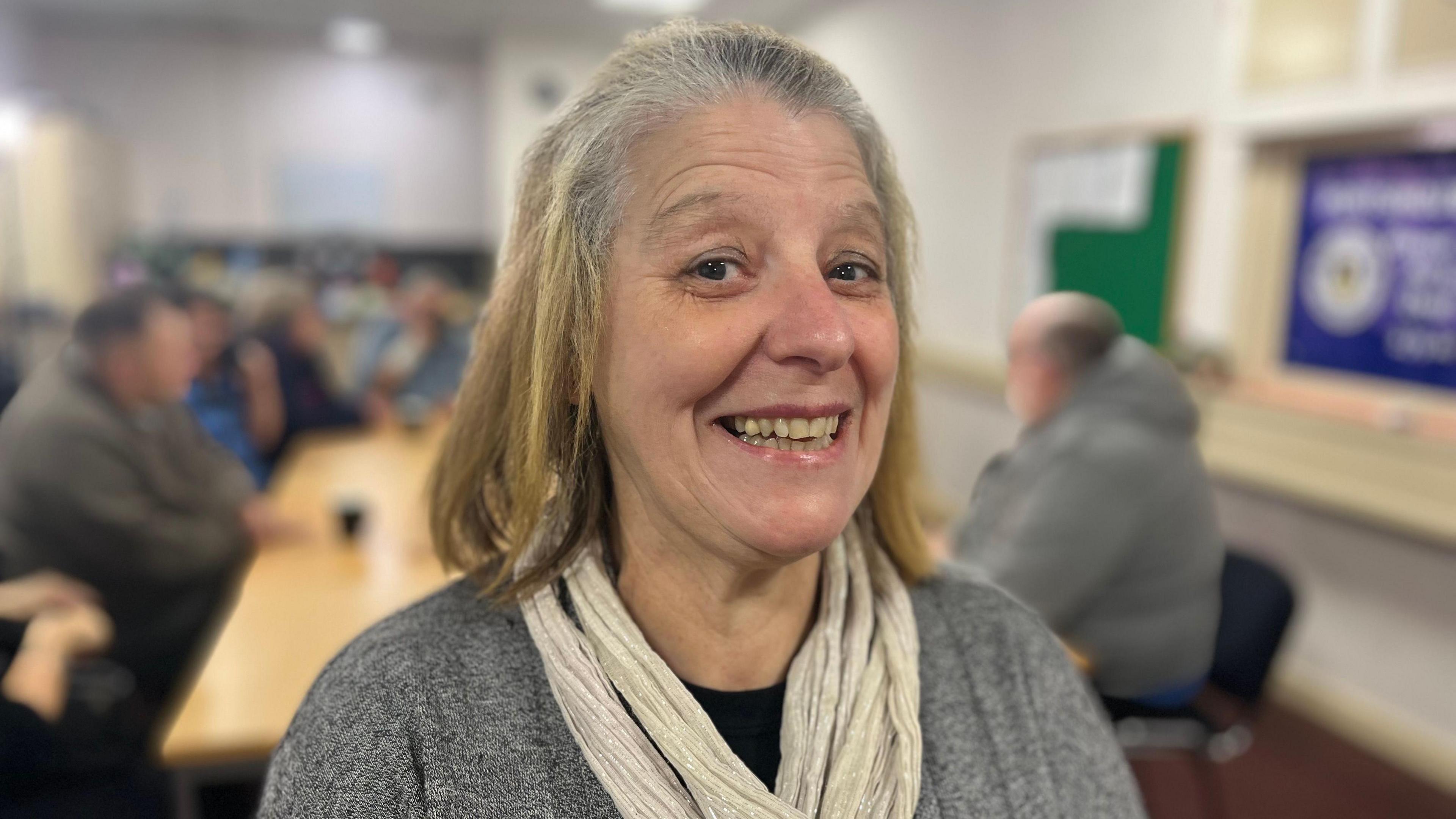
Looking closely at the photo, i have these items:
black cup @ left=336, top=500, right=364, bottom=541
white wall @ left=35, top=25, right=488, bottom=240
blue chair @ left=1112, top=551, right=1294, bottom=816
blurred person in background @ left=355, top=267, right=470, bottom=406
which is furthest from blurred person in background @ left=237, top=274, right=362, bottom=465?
white wall @ left=35, top=25, right=488, bottom=240

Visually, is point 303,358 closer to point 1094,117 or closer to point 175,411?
point 175,411

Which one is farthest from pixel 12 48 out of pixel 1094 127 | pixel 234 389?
pixel 1094 127

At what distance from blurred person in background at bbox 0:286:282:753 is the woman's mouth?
1620mm

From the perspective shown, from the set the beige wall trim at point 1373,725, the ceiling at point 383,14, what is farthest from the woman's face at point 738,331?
the ceiling at point 383,14

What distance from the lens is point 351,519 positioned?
7.91ft

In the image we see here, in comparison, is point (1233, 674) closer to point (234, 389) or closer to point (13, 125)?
point (234, 389)

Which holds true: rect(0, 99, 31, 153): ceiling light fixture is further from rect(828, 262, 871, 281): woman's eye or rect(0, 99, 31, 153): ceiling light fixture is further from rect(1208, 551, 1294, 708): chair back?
rect(1208, 551, 1294, 708): chair back

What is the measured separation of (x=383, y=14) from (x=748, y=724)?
7554 millimetres

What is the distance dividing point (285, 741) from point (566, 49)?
7603 mm

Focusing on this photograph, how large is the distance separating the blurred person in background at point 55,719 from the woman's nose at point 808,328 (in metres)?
1.15

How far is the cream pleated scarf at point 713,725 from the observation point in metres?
0.77

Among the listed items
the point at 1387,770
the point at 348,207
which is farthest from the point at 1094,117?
the point at 348,207

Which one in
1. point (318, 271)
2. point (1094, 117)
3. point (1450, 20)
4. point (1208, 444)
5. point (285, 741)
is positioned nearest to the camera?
point (285, 741)

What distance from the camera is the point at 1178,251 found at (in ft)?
11.6
